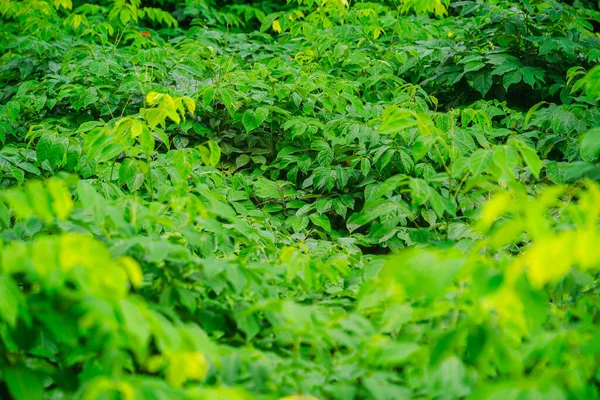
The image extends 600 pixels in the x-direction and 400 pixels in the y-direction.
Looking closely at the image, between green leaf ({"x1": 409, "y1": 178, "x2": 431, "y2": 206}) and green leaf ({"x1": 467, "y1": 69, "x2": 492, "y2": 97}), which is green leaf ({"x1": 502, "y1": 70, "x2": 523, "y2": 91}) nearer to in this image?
green leaf ({"x1": 467, "y1": 69, "x2": 492, "y2": 97})

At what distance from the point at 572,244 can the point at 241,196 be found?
245 cm

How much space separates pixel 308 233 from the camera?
10.8 feet

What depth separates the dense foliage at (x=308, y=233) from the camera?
1.33m

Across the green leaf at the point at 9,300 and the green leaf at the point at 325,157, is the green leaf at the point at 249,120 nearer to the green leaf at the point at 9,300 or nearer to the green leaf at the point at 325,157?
the green leaf at the point at 325,157

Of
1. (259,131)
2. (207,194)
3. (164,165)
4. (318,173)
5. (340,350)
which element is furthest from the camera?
(259,131)

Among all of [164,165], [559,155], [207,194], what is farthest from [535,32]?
[207,194]

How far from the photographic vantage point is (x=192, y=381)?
1541 mm

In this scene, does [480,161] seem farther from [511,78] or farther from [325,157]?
[511,78]

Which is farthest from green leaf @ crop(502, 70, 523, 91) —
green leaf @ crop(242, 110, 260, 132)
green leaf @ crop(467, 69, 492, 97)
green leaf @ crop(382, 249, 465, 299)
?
green leaf @ crop(382, 249, 465, 299)

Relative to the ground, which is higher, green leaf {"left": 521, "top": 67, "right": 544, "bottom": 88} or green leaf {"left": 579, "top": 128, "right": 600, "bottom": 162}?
green leaf {"left": 579, "top": 128, "right": 600, "bottom": 162}

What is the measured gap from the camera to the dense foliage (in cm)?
133

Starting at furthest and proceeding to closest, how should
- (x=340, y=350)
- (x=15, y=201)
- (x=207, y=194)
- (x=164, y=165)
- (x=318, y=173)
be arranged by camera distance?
(x=318, y=173)
(x=164, y=165)
(x=207, y=194)
(x=340, y=350)
(x=15, y=201)

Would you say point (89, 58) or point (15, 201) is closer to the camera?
point (15, 201)

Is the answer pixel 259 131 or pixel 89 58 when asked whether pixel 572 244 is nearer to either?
pixel 259 131
